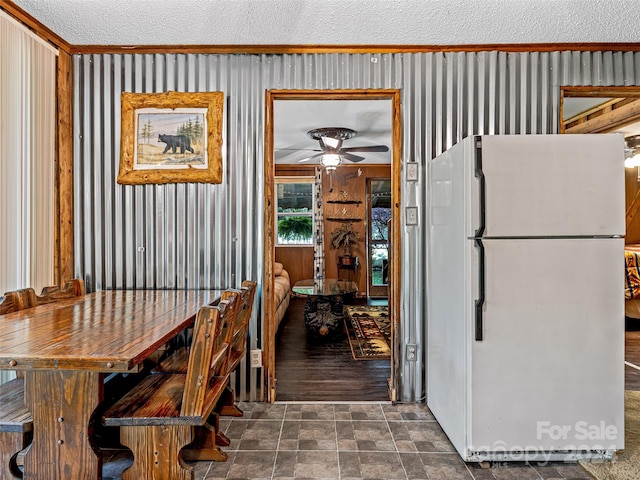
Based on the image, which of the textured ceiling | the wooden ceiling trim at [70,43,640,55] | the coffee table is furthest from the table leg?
the coffee table

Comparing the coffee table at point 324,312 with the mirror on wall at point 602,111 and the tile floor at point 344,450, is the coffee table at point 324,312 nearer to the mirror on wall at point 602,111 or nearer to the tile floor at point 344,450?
the tile floor at point 344,450

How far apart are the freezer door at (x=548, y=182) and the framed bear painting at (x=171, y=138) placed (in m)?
1.81

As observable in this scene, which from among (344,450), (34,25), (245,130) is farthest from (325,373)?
(34,25)

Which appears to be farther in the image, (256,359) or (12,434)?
(256,359)

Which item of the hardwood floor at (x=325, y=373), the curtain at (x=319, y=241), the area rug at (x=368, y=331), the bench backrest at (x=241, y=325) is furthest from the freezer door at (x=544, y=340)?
the curtain at (x=319, y=241)

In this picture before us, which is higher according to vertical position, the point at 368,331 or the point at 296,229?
the point at 296,229

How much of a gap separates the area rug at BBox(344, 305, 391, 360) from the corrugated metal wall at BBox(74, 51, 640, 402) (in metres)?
1.13

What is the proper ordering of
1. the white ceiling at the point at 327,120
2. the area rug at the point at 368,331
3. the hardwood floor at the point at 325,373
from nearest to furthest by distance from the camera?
the hardwood floor at the point at 325,373
the area rug at the point at 368,331
the white ceiling at the point at 327,120

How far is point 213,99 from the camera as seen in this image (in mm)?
2846

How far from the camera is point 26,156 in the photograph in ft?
8.40

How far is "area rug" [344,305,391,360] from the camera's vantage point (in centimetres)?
396

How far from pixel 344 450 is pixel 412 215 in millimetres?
1600

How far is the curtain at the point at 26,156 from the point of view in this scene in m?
2.38

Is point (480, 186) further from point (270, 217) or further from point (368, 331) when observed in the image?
point (368, 331)
